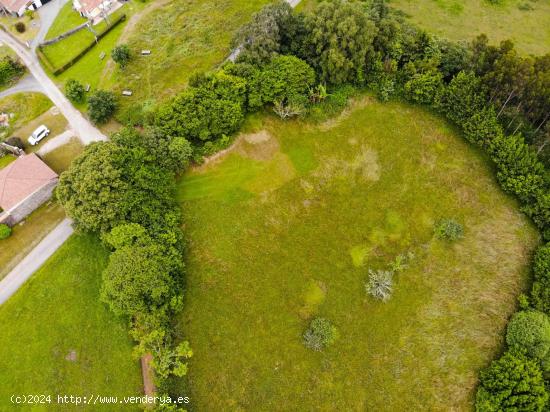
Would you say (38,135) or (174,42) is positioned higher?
(174,42)

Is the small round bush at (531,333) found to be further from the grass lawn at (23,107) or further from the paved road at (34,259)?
the grass lawn at (23,107)

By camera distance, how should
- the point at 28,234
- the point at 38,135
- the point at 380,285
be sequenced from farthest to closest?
the point at 38,135 → the point at 28,234 → the point at 380,285

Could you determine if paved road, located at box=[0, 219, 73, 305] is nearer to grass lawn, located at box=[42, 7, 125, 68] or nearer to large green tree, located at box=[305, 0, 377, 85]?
grass lawn, located at box=[42, 7, 125, 68]

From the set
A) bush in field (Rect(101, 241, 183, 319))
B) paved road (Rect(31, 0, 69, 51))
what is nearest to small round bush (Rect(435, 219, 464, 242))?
bush in field (Rect(101, 241, 183, 319))

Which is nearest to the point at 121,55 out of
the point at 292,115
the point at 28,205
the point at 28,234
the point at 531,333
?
the point at 28,205

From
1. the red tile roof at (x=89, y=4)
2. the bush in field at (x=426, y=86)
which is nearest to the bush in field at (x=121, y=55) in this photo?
the red tile roof at (x=89, y=4)

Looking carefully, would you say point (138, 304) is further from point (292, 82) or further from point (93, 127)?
point (292, 82)

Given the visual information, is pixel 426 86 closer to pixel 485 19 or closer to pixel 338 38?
pixel 338 38
